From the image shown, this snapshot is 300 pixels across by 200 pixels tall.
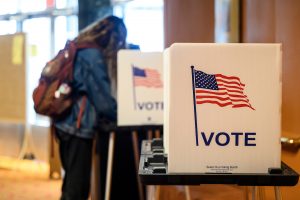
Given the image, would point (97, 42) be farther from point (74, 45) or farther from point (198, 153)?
point (198, 153)

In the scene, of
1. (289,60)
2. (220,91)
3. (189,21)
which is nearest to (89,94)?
(189,21)

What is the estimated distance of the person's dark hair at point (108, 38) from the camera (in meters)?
2.71

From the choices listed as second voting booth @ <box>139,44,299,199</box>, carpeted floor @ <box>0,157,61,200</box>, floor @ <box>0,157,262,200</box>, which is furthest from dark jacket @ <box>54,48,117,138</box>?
carpeted floor @ <box>0,157,61,200</box>

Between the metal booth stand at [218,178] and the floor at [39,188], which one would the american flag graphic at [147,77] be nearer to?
the floor at [39,188]

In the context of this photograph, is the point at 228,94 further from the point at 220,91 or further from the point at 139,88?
the point at 139,88

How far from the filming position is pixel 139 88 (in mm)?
2596

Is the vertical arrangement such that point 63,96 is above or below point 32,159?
above

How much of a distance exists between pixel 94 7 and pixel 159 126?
2349 mm

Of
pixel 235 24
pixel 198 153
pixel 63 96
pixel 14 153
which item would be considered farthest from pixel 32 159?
pixel 198 153

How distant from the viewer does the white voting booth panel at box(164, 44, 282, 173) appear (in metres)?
1.14

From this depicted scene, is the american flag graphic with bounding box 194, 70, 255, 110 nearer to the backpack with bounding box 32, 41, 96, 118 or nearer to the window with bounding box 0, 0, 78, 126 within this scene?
the backpack with bounding box 32, 41, 96, 118

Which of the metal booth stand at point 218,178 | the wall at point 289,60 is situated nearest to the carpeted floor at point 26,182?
the wall at point 289,60

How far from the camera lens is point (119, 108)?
257 centimetres

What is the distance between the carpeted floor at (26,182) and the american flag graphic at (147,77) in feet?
6.38
